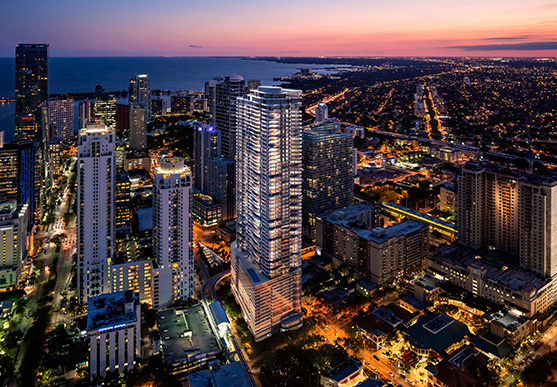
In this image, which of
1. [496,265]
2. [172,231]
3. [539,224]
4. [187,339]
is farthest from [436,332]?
[172,231]

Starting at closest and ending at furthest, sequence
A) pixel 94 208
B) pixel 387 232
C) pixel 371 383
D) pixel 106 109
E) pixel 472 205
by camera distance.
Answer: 1. pixel 371 383
2. pixel 94 208
3. pixel 387 232
4. pixel 472 205
5. pixel 106 109

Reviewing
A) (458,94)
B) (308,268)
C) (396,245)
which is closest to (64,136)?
(308,268)

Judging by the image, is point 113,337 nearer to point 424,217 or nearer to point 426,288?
point 426,288

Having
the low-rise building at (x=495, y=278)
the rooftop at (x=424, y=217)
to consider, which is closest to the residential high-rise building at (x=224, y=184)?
the rooftop at (x=424, y=217)

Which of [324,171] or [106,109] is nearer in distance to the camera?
[324,171]

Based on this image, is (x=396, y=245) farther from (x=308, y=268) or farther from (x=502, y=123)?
(x=502, y=123)

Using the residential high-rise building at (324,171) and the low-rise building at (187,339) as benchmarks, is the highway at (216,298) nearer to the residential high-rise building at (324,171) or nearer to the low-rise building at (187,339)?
the low-rise building at (187,339)
